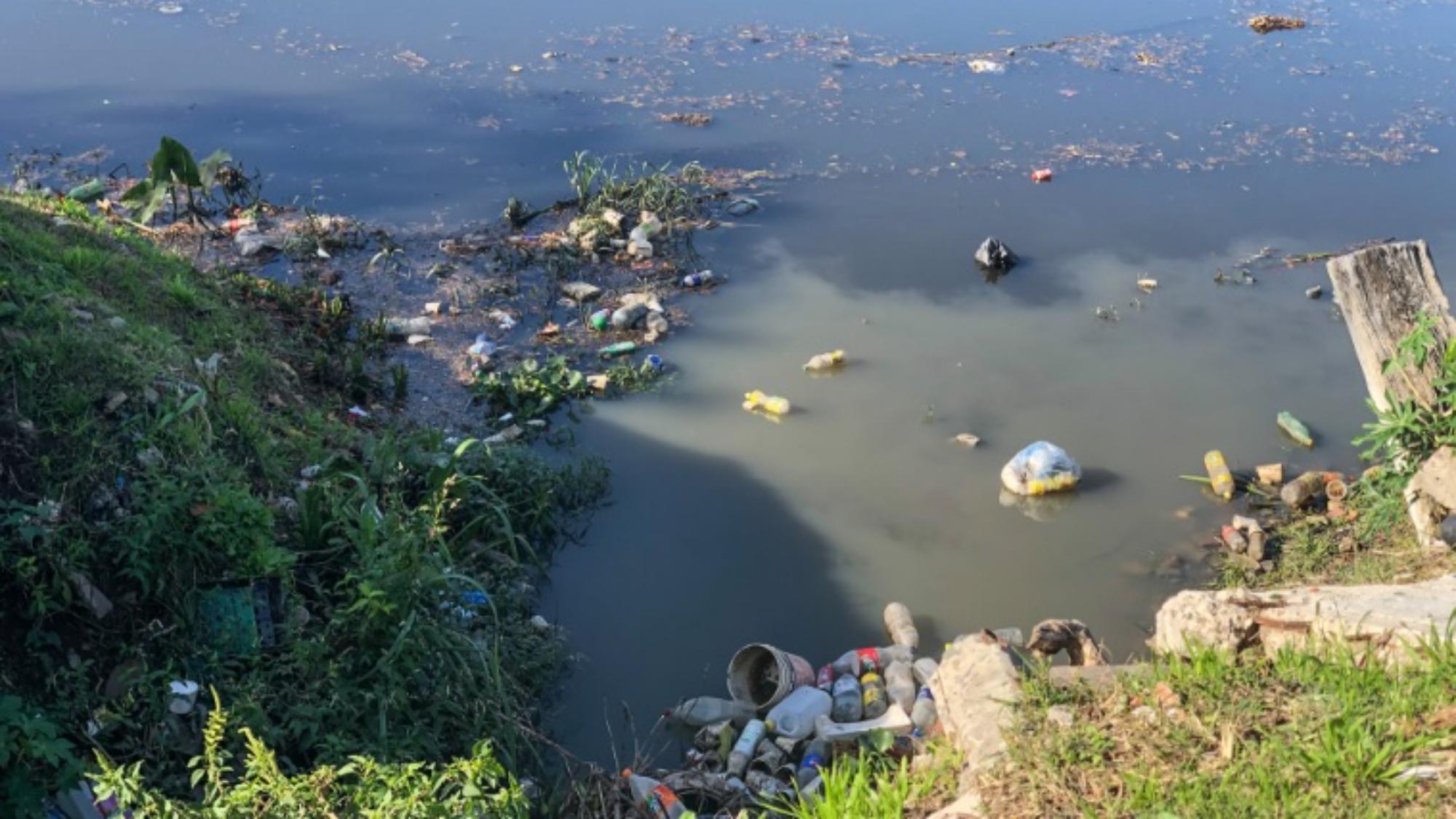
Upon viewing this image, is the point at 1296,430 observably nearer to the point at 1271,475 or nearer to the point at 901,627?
the point at 1271,475

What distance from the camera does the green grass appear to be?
8.38 ft

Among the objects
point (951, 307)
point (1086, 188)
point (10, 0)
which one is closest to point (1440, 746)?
point (951, 307)

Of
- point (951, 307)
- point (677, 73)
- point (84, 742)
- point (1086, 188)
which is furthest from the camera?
point (677, 73)

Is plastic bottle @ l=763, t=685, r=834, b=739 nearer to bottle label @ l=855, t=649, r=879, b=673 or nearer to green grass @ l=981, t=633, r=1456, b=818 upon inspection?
A: bottle label @ l=855, t=649, r=879, b=673

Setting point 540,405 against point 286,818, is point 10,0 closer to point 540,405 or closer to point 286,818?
point 540,405

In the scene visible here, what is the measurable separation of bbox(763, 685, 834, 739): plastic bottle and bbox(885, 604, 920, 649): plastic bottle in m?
0.48

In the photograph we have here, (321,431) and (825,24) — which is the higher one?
(825,24)

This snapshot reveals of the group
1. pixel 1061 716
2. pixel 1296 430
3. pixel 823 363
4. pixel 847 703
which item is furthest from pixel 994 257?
pixel 1061 716

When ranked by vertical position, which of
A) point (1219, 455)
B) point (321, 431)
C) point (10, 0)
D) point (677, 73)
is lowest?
point (1219, 455)

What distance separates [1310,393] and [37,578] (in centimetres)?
496

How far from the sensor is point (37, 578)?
315 cm

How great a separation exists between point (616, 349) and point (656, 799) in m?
2.67

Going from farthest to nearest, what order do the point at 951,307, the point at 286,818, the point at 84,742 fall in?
the point at 951,307, the point at 84,742, the point at 286,818

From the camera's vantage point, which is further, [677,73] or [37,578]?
[677,73]
